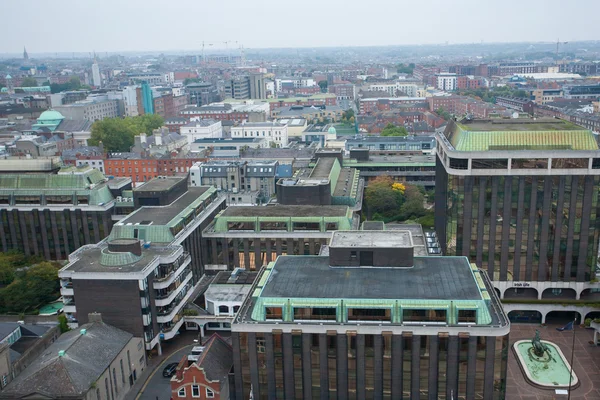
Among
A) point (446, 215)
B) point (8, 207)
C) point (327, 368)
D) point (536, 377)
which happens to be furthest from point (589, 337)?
point (8, 207)

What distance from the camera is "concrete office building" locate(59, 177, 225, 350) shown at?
282ft

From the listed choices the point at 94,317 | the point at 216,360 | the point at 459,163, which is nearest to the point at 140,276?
the point at 94,317

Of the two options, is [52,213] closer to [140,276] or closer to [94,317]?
[94,317]

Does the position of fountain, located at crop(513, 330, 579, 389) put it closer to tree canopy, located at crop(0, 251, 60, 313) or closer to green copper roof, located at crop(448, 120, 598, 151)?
green copper roof, located at crop(448, 120, 598, 151)

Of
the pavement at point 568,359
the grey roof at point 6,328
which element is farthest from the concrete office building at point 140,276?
the pavement at point 568,359

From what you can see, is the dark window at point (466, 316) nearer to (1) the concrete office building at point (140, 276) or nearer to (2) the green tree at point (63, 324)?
(1) the concrete office building at point (140, 276)

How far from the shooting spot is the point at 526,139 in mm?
97000

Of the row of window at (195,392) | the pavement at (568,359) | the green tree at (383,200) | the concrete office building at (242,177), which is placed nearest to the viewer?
the row of window at (195,392)

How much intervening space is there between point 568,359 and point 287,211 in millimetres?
53979

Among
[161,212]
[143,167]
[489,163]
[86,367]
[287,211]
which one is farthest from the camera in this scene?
[143,167]

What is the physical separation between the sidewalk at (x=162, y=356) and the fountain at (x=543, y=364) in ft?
172

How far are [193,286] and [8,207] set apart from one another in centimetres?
4685

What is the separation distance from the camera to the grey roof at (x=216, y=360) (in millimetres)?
72875

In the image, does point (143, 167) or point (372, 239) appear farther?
point (143, 167)
